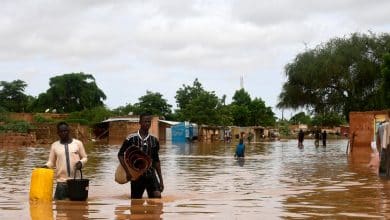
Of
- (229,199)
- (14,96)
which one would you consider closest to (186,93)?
(14,96)

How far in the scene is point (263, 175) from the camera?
16609 millimetres

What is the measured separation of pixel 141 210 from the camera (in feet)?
28.3

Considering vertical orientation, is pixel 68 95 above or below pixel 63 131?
above

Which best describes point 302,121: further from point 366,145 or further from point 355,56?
point 366,145

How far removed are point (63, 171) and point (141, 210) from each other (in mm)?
1535

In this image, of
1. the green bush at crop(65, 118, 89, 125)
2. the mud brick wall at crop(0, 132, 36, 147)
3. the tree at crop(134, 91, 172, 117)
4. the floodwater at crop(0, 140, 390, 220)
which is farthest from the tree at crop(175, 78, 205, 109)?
the floodwater at crop(0, 140, 390, 220)

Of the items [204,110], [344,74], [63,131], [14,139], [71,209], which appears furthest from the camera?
[204,110]

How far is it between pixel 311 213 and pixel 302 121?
454 feet

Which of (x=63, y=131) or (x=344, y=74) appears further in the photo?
(x=344, y=74)

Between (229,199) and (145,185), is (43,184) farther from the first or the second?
(229,199)

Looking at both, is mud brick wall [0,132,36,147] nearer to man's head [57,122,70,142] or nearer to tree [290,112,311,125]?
man's head [57,122,70,142]

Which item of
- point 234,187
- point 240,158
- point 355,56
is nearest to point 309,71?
point 355,56

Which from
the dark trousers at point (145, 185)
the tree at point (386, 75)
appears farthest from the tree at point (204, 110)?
the dark trousers at point (145, 185)

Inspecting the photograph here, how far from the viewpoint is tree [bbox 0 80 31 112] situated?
3637 inches
